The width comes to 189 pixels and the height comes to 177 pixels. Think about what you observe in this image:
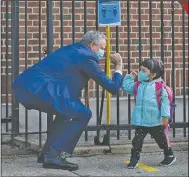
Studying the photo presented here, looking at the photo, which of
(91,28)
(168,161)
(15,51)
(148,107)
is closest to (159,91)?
(148,107)

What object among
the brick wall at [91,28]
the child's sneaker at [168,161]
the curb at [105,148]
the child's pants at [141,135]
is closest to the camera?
the child's pants at [141,135]

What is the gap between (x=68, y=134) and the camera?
638cm

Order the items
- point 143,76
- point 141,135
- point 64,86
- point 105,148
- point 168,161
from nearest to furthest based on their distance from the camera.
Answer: point 64,86 → point 143,76 → point 141,135 → point 168,161 → point 105,148

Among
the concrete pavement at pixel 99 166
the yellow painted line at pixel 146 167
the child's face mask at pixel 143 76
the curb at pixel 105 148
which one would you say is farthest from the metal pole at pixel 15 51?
the child's face mask at pixel 143 76

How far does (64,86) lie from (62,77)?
9cm

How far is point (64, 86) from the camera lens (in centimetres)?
628

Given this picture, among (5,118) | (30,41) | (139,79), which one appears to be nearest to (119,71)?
(139,79)

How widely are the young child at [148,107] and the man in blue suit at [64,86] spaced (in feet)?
0.75

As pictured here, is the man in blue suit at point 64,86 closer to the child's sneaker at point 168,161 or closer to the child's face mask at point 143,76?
the child's face mask at point 143,76

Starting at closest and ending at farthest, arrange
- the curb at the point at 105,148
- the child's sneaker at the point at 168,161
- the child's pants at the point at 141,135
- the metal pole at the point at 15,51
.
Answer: the child's pants at the point at 141,135 < the child's sneaker at the point at 168,161 < the curb at the point at 105,148 < the metal pole at the point at 15,51

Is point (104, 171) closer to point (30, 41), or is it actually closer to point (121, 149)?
point (121, 149)

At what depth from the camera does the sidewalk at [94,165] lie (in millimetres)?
6199

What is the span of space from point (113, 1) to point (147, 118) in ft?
5.09

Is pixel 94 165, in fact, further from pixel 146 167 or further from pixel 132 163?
pixel 146 167
